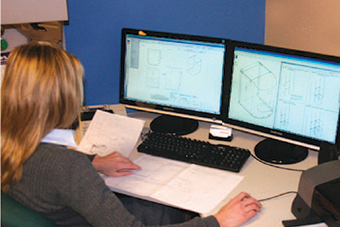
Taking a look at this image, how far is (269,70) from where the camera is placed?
4.72 ft

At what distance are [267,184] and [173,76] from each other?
616 mm

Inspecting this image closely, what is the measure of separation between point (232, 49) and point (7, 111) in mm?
867

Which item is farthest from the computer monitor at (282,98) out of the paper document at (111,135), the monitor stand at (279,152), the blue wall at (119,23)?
the blue wall at (119,23)

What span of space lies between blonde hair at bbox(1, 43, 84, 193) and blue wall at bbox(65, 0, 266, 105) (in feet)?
2.62

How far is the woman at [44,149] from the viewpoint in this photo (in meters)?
1.01

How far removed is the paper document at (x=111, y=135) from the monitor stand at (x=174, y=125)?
18 centimetres

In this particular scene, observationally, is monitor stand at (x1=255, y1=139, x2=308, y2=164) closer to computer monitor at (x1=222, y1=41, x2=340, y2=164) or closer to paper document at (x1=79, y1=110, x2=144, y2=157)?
computer monitor at (x1=222, y1=41, x2=340, y2=164)

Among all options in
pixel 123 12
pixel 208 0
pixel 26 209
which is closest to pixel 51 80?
pixel 26 209

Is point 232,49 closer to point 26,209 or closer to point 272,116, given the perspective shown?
point 272,116

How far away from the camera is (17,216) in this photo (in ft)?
3.13

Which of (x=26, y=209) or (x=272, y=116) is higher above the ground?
(x=272, y=116)

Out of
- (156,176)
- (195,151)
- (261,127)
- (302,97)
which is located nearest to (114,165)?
(156,176)

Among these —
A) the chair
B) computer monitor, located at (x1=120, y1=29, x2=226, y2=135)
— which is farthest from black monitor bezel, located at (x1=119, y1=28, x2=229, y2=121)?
the chair

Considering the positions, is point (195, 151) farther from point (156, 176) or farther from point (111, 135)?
point (111, 135)
